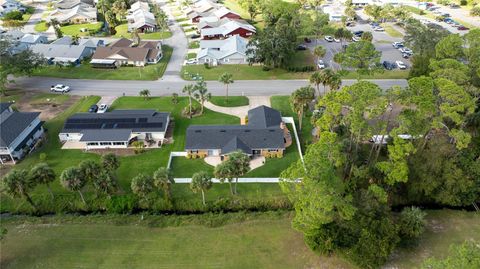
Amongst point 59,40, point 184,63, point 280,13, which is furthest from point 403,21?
point 59,40

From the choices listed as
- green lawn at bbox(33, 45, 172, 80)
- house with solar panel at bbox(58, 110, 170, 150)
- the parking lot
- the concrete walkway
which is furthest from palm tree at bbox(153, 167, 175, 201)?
the parking lot

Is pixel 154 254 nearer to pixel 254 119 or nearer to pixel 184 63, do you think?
pixel 254 119

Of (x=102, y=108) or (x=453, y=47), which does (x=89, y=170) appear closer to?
(x=102, y=108)

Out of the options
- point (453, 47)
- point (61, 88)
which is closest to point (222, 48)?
point (61, 88)

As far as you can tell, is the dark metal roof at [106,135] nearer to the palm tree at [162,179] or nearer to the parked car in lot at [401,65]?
the palm tree at [162,179]

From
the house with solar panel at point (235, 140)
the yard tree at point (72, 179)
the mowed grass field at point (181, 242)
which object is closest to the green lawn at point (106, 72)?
the house with solar panel at point (235, 140)

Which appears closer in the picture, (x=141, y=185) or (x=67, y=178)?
(x=67, y=178)
